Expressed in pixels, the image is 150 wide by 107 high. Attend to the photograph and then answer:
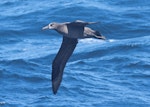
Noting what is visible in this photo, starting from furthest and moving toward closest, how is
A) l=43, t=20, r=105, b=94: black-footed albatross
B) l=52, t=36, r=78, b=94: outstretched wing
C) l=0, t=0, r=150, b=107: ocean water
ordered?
l=0, t=0, r=150, b=107: ocean water → l=52, t=36, r=78, b=94: outstretched wing → l=43, t=20, r=105, b=94: black-footed albatross

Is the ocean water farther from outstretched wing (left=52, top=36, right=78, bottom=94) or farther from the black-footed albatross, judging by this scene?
the black-footed albatross

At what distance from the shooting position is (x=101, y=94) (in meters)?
24.2

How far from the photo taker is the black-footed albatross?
676 inches

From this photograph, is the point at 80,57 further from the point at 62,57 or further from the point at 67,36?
the point at 67,36

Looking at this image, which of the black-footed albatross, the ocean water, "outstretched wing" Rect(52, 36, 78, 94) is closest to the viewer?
the black-footed albatross

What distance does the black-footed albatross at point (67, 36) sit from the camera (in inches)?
676

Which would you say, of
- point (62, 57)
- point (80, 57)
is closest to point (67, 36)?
point (62, 57)

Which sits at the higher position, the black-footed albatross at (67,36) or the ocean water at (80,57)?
the black-footed albatross at (67,36)

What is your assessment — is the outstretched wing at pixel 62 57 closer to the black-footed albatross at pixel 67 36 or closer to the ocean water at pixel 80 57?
the black-footed albatross at pixel 67 36

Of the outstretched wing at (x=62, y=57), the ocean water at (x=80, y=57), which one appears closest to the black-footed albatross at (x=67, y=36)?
the outstretched wing at (x=62, y=57)

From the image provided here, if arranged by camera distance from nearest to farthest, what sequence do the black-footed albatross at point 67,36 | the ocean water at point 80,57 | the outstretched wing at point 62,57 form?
the black-footed albatross at point 67,36
the outstretched wing at point 62,57
the ocean water at point 80,57

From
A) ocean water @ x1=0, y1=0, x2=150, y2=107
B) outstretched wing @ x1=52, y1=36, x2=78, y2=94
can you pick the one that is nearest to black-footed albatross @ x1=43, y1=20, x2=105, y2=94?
outstretched wing @ x1=52, y1=36, x2=78, y2=94

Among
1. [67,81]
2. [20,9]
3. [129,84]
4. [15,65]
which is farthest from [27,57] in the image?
[20,9]

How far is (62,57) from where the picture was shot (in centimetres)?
1962
